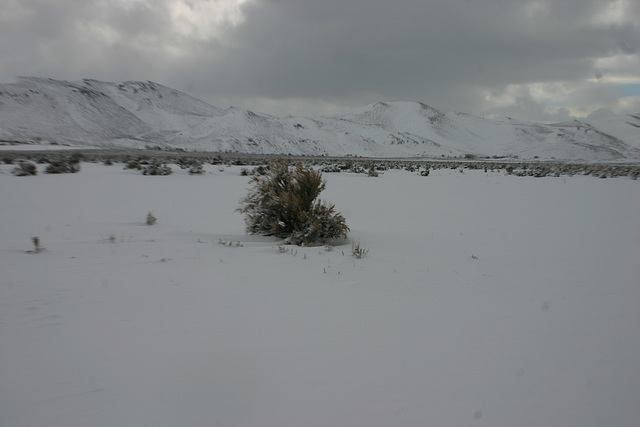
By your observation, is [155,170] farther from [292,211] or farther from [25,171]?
[292,211]

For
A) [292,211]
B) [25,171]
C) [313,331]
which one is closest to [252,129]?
[25,171]

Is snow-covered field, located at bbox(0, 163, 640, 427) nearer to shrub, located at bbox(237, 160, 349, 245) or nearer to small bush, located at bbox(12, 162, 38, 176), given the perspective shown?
shrub, located at bbox(237, 160, 349, 245)

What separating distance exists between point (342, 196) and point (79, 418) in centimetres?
1255

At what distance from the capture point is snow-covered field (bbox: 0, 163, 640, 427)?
235 centimetres

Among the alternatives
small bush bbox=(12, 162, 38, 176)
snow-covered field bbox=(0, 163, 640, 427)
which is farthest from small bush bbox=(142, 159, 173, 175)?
snow-covered field bbox=(0, 163, 640, 427)

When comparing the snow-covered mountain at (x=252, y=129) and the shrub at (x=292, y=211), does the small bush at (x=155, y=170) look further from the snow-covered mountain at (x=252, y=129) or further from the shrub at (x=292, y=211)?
the snow-covered mountain at (x=252, y=129)

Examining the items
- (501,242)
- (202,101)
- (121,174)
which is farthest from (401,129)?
(501,242)

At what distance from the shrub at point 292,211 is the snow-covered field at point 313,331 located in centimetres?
51

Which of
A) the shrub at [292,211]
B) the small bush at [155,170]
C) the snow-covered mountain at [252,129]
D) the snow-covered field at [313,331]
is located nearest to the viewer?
the snow-covered field at [313,331]

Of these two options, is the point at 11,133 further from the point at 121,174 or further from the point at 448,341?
the point at 448,341

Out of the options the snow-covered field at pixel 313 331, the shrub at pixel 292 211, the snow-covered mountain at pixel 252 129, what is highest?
the snow-covered mountain at pixel 252 129

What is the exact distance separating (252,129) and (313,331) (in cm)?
8338

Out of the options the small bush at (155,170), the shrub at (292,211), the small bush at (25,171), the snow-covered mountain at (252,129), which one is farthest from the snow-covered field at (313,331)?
the snow-covered mountain at (252,129)

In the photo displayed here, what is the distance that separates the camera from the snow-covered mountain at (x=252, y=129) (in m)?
70.1
